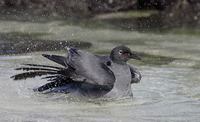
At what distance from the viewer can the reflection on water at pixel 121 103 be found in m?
6.14

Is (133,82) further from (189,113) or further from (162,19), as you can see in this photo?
(162,19)

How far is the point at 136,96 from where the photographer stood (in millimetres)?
7027

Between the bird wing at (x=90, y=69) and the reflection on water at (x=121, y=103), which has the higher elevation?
the bird wing at (x=90, y=69)

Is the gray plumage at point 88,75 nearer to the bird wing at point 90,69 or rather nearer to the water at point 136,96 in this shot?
the bird wing at point 90,69

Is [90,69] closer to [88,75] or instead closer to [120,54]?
[88,75]

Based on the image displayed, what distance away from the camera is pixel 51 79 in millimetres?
7289

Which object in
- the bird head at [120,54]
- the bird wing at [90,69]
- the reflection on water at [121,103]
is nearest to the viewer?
the reflection on water at [121,103]

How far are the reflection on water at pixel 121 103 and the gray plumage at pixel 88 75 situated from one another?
0.12 metres

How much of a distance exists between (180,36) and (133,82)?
10.8 feet

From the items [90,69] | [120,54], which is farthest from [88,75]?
[120,54]

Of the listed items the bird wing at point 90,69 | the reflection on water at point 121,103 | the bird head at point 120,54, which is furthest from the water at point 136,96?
the bird head at point 120,54

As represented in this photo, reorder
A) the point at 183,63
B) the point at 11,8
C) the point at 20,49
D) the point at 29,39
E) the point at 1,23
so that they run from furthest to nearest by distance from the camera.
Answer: the point at 11,8 → the point at 1,23 → the point at 29,39 → the point at 20,49 → the point at 183,63

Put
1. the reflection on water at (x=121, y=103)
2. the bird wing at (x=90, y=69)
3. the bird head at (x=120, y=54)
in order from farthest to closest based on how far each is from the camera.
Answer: the bird head at (x=120, y=54) → the bird wing at (x=90, y=69) → the reflection on water at (x=121, y=103)

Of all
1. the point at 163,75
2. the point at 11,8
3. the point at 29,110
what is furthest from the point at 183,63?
the point at 11,8
